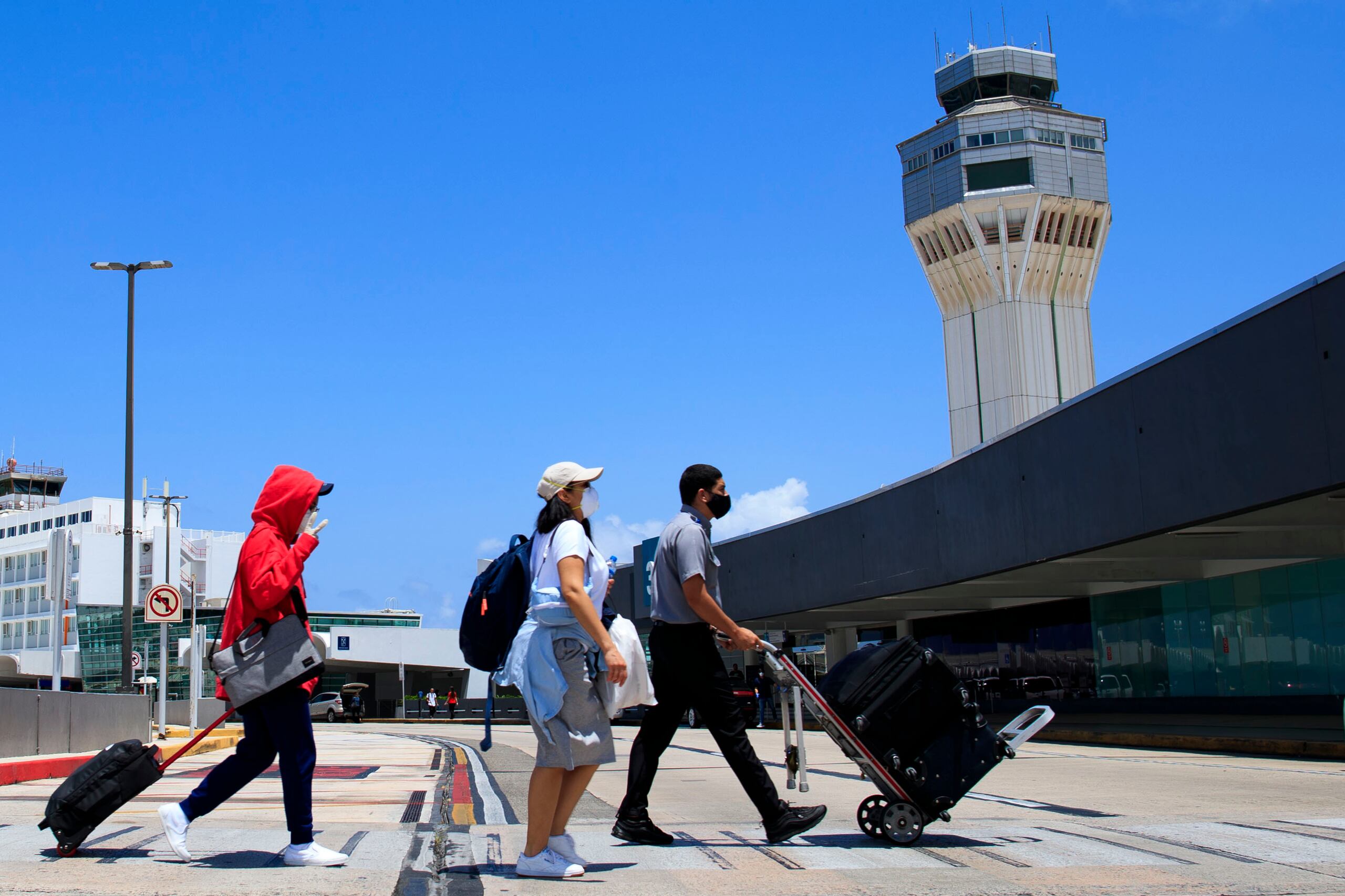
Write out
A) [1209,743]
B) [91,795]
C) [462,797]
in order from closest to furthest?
[91,795], [462,797], [1209,743]

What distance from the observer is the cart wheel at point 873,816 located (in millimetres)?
6035

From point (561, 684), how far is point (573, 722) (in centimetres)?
18

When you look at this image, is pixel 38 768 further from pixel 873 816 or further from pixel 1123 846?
pixel 1123 846

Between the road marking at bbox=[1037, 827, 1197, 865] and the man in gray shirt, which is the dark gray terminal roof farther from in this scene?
the man in gray shirt

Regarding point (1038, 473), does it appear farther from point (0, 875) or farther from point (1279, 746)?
point (0, 875)

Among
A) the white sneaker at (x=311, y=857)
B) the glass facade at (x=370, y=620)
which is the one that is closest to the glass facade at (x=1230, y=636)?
the white sneaker at (x=311, y=857)

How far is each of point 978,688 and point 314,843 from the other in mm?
29043

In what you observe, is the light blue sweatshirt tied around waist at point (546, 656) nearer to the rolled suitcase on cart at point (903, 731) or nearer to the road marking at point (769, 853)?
the road marking at point (769, 853)

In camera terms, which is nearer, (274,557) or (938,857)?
(274,557)

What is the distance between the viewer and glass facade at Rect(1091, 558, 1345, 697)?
21.7m

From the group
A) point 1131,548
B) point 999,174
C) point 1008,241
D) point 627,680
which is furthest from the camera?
point 999,174

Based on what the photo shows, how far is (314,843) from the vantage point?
526 centimetres

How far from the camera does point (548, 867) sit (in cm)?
499

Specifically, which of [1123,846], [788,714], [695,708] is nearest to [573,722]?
[695,708]
